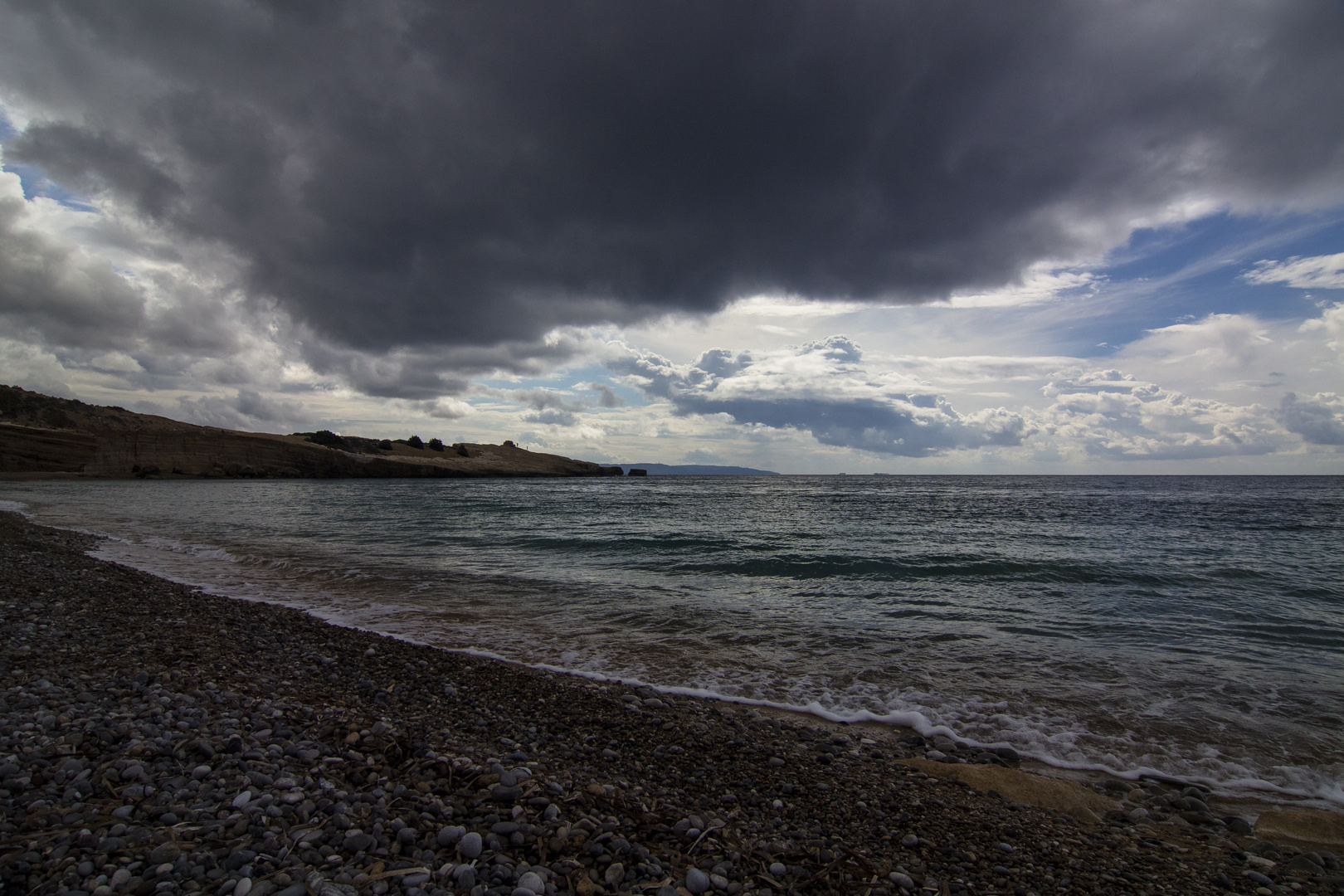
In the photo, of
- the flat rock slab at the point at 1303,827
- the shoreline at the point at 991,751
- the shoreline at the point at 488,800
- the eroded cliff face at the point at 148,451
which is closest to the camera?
the shoreline at the point at 488,800

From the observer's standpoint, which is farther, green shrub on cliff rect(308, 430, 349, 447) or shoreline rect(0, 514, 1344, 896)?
green shrub on cliff rect(308, 430, 349, 447)

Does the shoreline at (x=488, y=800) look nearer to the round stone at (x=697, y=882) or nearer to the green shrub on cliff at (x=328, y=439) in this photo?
the round stone at (x=697, y=882)

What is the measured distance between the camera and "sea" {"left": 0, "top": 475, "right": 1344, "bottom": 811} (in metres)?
6.69

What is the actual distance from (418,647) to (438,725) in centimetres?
350

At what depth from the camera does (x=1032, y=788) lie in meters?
5.09

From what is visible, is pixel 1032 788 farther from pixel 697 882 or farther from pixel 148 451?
pixel 148 451

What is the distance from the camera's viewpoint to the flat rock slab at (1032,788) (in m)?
4.82

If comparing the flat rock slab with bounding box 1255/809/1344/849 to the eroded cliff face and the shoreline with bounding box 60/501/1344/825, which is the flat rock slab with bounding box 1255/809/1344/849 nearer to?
the shoreline with bounding box 60/501/1344/825

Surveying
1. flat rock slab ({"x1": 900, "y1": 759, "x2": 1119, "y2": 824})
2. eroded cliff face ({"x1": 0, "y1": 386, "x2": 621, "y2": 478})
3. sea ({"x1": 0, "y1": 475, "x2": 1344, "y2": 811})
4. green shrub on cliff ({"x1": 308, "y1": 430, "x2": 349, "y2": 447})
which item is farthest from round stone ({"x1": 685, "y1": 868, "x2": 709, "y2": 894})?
green shrub on cliff ({"x1": 308, "y1": 430, "x2": 349, "y2": 447})

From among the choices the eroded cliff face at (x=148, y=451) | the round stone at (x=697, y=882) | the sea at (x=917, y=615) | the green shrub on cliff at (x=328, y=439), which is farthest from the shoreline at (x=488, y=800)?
the green shrub on cliff at (x=328, y=439)

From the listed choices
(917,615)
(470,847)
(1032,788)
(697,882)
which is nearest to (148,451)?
(917,615)

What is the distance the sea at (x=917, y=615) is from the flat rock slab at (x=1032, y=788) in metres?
0.82

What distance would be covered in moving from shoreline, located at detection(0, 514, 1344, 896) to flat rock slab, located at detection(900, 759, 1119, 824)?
2 centimetres

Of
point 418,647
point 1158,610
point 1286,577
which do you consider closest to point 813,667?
point 418,647
